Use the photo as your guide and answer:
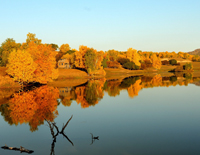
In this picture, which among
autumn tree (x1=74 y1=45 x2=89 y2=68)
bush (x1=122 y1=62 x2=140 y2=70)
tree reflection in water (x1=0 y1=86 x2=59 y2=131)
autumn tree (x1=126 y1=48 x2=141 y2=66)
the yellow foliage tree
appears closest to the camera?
tree reflection in water (x1=0 y1=86 x2=59 y2=131)

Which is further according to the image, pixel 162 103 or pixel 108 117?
pixel 162 103

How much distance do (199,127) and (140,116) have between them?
7.79m

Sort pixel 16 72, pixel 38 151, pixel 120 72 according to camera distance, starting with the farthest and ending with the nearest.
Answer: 1. pixel 120 72
2. pixel 16 72
3. pixel 38 151

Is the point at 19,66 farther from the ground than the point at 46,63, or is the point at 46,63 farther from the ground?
the point at 46,63

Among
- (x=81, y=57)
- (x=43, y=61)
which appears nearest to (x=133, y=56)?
(x=81, y=57)

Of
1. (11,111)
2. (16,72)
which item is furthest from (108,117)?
(16,72)

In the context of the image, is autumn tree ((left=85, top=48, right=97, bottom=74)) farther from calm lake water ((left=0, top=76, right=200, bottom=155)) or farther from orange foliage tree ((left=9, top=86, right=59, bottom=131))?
calm lake water ((left=0, top=76, right=200, bottom=155))

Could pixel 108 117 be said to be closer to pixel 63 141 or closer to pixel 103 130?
pixel 103 130

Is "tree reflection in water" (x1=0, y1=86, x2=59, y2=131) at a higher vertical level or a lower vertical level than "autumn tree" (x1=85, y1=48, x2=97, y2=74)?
lower

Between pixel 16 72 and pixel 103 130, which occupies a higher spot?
pixel 16 72

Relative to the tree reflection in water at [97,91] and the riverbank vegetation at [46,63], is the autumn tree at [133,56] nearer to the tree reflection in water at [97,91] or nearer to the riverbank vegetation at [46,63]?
the riverbank vegetation at [46,63]

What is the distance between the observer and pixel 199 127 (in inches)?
909

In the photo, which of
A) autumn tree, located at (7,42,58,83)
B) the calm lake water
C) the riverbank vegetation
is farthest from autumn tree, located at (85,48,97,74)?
the calm lake water

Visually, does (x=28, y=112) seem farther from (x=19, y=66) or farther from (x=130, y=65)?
(x=130, y=65)
